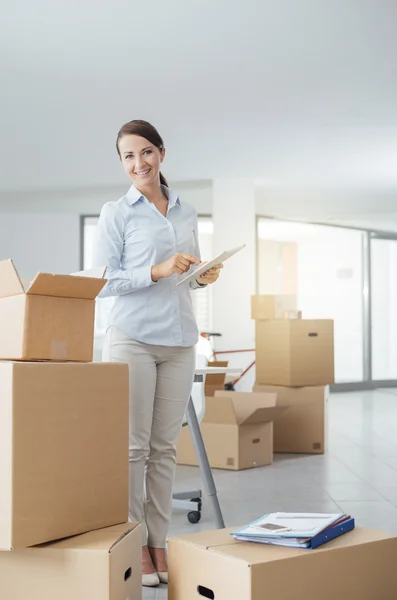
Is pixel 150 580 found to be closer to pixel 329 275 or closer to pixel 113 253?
pixel 113 253

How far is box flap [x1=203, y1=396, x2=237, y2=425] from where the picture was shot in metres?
4.42

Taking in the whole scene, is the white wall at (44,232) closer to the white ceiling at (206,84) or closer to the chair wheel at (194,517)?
the white ceiling at (206,84)

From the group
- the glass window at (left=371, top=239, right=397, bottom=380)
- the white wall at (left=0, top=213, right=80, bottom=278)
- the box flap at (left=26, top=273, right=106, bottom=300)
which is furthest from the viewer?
the glass window at (left=371, top=239, right=397, bottom=380)

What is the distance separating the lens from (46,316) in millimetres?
1762

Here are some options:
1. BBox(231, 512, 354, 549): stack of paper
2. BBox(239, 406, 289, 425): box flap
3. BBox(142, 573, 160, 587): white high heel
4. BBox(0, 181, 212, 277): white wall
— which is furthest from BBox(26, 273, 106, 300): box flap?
BBox(0, 181, 212, 277): white wall

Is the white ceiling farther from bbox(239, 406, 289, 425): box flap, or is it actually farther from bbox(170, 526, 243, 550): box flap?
bbox(170, 526, 243, 550): box flap

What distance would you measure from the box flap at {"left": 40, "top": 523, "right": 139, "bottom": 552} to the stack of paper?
0.27 m

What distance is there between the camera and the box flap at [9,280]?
5.68 ft

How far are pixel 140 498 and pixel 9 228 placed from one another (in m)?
8.00

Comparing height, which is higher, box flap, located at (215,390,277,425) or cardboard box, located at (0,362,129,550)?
cardboard box, located at (0,362,129,550)

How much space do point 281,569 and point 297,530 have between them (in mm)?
152

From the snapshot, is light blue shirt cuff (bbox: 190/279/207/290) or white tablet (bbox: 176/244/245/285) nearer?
white tablet (bbox: 176/244/245/285)


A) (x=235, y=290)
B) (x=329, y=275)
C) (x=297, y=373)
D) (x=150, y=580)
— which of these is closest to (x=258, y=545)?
(x=150, y=580)

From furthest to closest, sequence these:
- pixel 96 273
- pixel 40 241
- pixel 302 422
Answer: pixel 40 241, pixel 302 422, pixel 96 273
